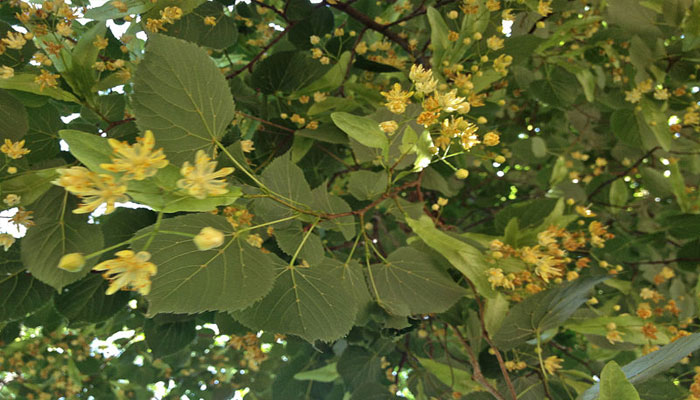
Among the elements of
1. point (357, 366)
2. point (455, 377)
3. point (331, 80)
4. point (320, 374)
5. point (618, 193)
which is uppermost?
point (331, 80)

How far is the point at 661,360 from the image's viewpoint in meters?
0.59

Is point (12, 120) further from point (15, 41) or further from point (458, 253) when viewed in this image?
point (458, 253)

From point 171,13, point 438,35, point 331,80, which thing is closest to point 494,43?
point 438,35

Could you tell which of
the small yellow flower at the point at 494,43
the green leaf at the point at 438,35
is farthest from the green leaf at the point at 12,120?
the small yellow flower at the point at 494,43

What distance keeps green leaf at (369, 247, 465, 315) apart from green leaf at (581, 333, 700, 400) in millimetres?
269

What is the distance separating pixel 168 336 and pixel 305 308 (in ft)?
2.10

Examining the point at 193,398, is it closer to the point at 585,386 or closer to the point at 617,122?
the point at 585,386

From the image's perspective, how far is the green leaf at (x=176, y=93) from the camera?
57 centimetres

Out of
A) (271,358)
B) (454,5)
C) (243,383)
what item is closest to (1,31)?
(454,5)

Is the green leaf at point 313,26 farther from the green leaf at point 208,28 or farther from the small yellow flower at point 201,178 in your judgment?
the small yellow flower at point 201,178

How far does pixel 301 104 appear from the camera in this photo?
3.60 ft

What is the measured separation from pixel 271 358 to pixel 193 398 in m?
0.43

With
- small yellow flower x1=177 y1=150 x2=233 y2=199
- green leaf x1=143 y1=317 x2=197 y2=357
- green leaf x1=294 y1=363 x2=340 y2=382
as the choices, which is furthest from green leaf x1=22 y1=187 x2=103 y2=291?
green leaf x1=294 y1=363 x2=340 y2=382

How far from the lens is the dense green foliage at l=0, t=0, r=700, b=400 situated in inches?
22.7
